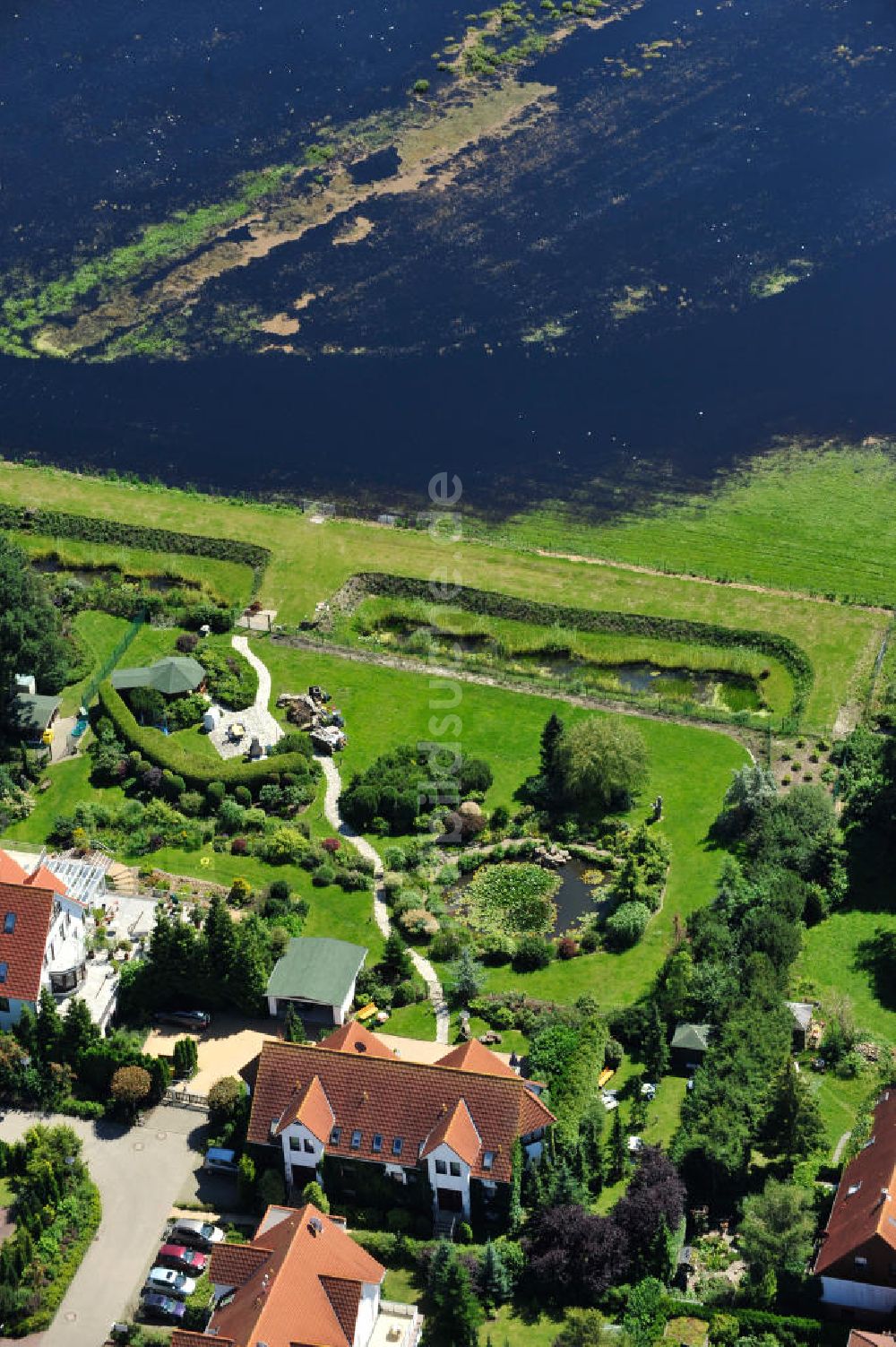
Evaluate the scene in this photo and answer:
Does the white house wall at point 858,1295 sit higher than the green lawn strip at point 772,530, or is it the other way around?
the green lawn strip at point 772,530

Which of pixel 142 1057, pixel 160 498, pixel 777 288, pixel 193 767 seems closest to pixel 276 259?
pixel 160 498

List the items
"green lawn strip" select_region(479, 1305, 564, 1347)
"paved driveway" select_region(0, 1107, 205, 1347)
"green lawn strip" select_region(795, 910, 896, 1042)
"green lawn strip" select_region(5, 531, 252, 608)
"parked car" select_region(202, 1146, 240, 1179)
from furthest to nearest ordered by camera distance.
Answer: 1. "green lawn strip" select_region(5, 531, 252, 608)
2. "green lawn strip" select_region(795, 910, 896, 1042)
3. "parked car" select_region(202, 1146, 240, 1179)
4. "paved driveway" select_region(0, 1107, 205, 1347)
5. "green lawn strip" select_region(479, 1305, 564, 1347)

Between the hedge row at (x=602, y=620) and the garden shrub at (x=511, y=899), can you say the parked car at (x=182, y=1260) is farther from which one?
the hedge row at (x=602, y=620)

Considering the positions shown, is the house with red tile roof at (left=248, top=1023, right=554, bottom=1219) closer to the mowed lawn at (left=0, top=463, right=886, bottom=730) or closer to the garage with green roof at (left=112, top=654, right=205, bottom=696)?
the garage with green roof at (left=112, top=654, right=205, bottom=696)

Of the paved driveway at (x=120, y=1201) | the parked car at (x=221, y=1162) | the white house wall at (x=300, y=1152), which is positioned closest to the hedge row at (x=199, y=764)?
the paved driveway at (x=120, y=1201)

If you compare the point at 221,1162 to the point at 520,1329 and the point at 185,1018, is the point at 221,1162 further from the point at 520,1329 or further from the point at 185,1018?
the point at 520,1329

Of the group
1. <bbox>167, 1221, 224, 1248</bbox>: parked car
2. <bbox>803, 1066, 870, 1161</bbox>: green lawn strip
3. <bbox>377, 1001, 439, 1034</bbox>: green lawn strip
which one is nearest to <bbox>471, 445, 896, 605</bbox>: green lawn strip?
<bbox>803, 1066, 870, 1161</bbox>: green lawn strip
